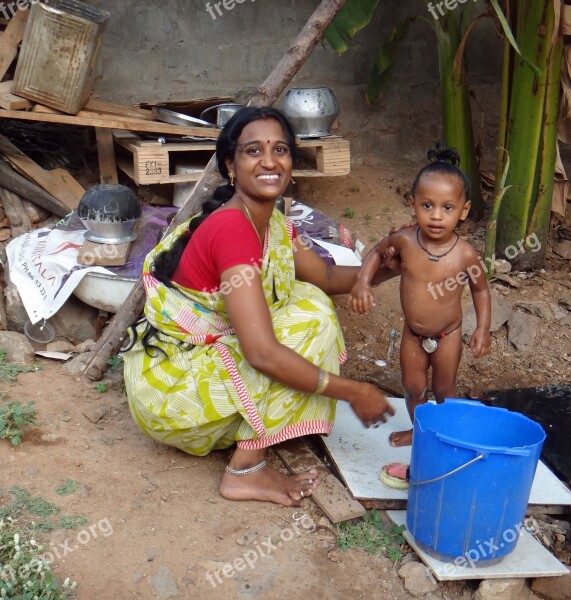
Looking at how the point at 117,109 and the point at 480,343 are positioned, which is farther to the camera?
the point at 117,109

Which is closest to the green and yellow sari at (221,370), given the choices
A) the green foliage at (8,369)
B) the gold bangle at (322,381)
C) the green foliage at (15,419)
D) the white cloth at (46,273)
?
the gold bangle at (322,381)

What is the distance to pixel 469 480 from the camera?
7.07ft

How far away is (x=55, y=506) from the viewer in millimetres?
2508

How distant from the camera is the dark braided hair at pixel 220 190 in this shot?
2561 millimetres

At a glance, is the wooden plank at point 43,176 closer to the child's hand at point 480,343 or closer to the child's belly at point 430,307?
the child's belly at point 430,307

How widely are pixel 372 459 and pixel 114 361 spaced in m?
1.25

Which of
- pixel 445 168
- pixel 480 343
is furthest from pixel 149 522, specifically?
pixel 445 168

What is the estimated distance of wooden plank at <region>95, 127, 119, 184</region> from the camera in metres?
4.27

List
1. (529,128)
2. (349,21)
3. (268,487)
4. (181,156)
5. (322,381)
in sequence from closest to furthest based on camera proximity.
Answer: (322,381), (268,487), (349,21), (529,128), (181,156)

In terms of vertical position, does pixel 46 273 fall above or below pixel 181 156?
below

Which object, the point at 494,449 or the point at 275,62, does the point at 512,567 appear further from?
the point at 275,62

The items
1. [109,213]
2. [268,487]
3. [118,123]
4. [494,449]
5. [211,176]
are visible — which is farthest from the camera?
[118,123]

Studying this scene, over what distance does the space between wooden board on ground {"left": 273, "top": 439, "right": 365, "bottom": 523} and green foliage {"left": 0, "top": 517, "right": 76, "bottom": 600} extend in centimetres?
85
